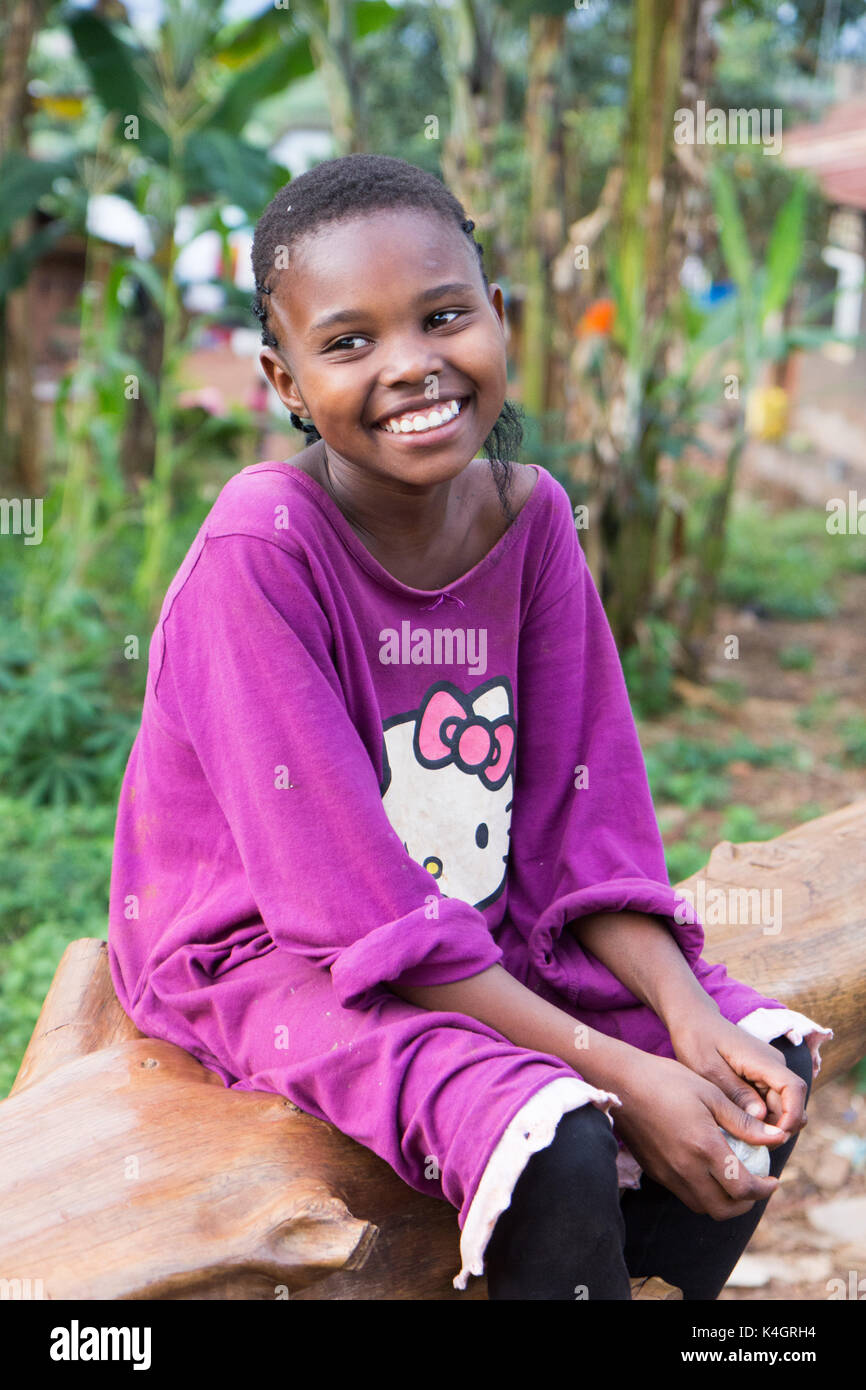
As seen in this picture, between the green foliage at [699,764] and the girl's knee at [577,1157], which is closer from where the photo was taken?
the girl's knee at [577,1157]

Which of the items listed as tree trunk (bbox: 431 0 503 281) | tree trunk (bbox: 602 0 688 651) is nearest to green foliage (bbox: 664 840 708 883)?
tree trunk (bbox: 602 0 688 651)

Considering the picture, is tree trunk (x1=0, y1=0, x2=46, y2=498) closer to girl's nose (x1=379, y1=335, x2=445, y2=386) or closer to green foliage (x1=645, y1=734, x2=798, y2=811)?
green foliage (x1=645, y1=734, x2=798, y2=811)

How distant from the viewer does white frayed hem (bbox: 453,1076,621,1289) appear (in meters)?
1.26

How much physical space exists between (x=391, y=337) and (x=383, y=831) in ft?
1.81

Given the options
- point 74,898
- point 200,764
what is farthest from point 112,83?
point 200,764

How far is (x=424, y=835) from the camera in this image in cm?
169

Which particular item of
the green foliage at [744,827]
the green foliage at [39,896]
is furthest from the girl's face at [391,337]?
the green foliage at [744,827]

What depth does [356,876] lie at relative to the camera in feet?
4.66

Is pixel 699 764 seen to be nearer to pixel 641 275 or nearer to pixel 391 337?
pixel 641 275

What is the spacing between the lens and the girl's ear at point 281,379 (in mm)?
1570

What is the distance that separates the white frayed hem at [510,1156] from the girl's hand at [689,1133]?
0.15 m

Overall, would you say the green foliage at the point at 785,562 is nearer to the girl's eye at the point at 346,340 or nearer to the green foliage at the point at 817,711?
the green foliage at the point at 817,711

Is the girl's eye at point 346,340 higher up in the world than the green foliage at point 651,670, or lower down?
higher up
